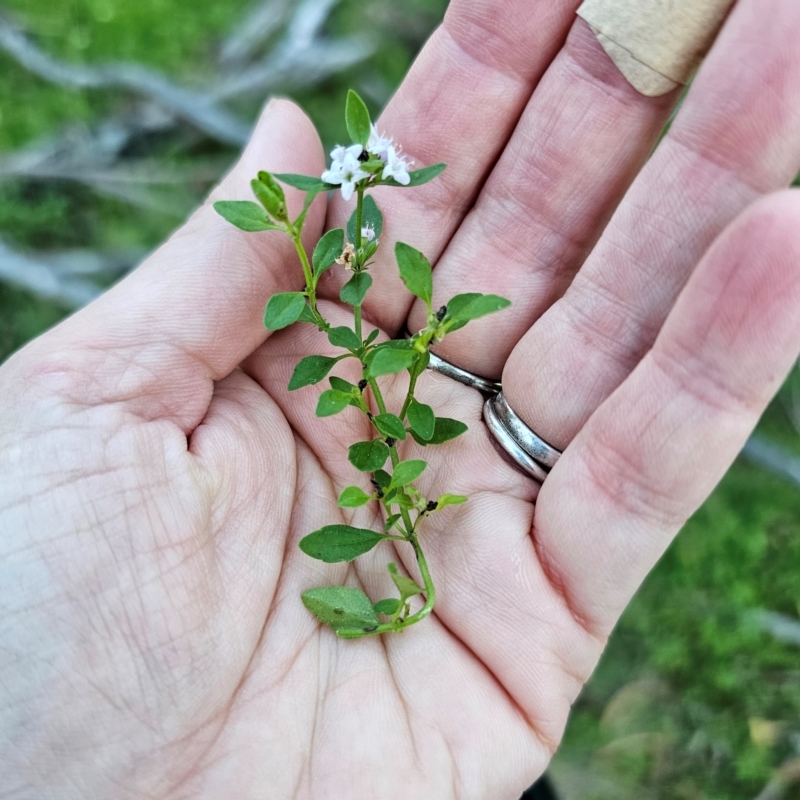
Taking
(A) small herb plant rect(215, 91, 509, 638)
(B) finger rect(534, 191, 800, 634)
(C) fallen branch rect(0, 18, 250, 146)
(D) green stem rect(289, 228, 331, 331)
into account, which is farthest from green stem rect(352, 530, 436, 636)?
(C) fallen branch rect(0, 18, 250, 146)

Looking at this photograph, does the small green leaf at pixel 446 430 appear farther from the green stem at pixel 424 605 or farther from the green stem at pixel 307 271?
the green stem at pixel 307 271

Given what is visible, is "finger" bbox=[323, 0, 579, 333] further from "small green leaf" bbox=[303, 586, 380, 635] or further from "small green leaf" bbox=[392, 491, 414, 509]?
"small green leaf" bbox=[303, 586, 380, 635]

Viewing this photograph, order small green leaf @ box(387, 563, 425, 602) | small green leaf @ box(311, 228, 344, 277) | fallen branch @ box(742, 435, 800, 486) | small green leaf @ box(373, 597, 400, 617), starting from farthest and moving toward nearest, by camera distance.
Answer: fallen branch @ box(742, 435, 800, 486) < small green leaf @ box(311, 228, 344, 277) < small green leaf @ box(373, 597, 400, 617) < small green leaf @ box(387, 563, 425, 602)

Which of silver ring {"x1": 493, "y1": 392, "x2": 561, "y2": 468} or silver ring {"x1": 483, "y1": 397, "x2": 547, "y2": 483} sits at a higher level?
silver ring {"x1": 493, "y1": 392, "x2": 561, "y2": 468}

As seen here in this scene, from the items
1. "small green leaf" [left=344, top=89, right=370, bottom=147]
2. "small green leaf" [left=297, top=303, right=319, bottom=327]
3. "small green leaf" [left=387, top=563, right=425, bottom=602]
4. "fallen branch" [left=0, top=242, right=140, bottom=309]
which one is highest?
"small green leaf" [left=344, top=89, right=370, bottom=147]

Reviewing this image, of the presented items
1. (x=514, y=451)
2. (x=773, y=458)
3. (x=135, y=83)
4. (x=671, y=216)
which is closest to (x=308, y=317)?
(x=514, y=451)

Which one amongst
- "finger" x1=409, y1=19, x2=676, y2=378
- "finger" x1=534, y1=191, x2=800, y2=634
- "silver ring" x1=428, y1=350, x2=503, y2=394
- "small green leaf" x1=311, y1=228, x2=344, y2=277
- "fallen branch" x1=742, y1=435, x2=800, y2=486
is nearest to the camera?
"finger" x1=534, y1=191, x2=800, y2=634

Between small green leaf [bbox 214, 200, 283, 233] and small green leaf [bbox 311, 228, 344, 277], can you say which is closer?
small green leaf [bbox 214, 200, 283, 233]

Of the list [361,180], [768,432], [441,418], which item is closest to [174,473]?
[441,418]
